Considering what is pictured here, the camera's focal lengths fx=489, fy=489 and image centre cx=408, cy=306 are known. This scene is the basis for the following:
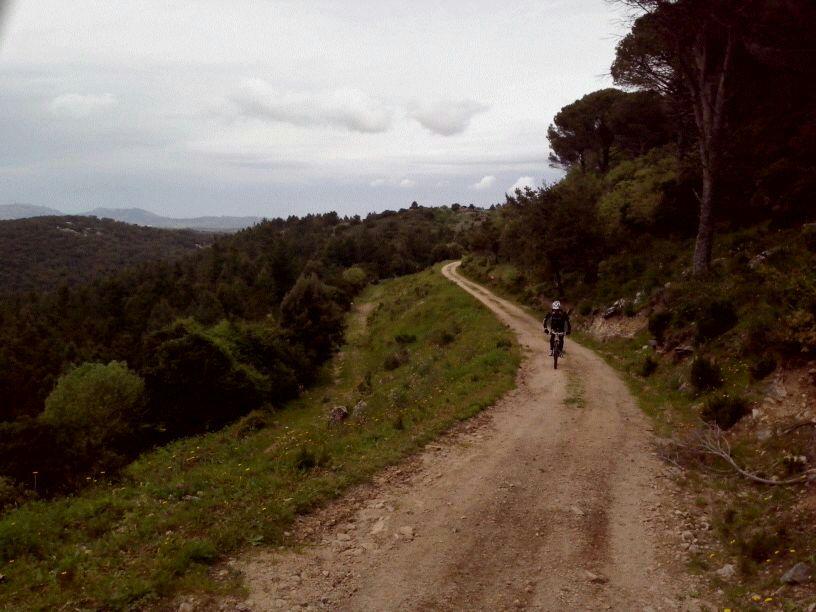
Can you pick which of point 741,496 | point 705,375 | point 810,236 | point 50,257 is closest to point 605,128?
point 810,236

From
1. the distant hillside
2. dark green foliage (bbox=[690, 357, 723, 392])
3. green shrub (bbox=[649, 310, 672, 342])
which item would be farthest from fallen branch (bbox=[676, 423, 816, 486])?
the distant hillside

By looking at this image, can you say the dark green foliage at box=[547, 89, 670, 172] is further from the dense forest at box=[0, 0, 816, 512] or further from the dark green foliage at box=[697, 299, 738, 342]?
the dark green foliage at box=[697, 299, 738, 342]

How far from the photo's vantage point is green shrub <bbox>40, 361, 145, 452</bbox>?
945 inches

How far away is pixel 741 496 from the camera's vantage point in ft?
27.9

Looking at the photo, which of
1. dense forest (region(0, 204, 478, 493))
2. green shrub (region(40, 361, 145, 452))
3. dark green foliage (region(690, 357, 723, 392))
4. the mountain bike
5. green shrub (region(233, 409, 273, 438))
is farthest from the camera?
green shrub (region(40, 361, 145, 452))

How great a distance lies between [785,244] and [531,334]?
37.9 feet

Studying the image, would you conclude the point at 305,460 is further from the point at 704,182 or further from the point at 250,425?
the point at 704,182

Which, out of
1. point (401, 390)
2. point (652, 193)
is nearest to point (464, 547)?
point (401, 390)

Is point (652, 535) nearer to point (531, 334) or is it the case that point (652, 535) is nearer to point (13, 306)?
point (531, 334)

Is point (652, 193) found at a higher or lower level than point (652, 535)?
higher

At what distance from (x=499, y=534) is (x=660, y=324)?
14.3 meters

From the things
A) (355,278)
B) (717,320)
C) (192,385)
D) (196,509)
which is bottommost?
(192,385)

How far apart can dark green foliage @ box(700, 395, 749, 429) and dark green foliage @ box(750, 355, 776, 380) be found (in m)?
0.80

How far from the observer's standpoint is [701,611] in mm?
5949
